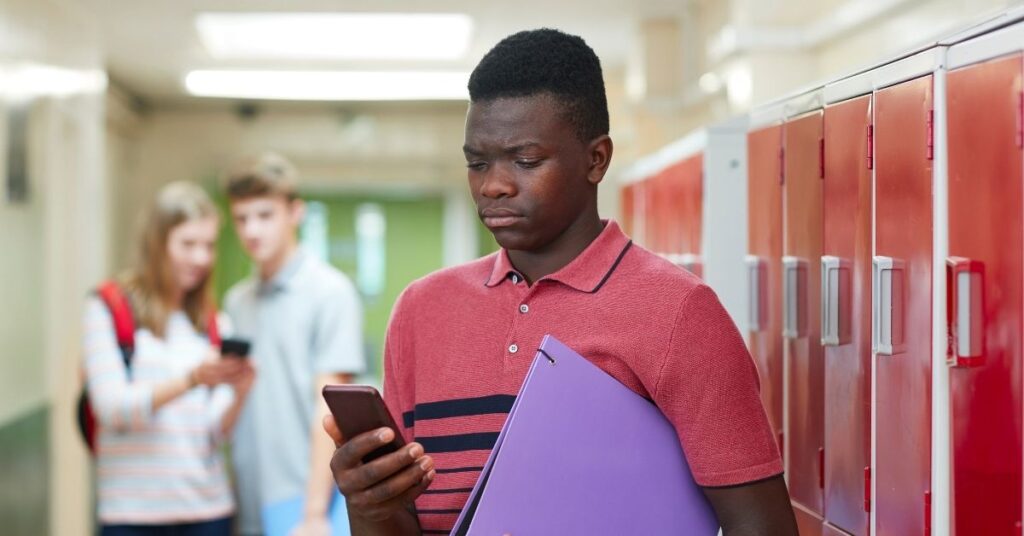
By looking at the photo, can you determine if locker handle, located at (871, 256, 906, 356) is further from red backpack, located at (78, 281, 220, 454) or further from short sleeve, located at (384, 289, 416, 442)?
red backpack, located at (78, 281, 220, 454)

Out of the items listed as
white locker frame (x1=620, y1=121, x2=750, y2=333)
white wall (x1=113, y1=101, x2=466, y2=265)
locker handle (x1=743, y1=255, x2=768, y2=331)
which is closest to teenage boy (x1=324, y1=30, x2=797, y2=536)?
locker handle (x1=743, y1=255, x2=768, y2=331)

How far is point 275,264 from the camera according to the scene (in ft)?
10.7

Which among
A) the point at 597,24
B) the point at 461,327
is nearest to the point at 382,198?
the point at 597,24

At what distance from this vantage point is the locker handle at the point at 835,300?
5.08 ft

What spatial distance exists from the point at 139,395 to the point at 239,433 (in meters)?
0.33

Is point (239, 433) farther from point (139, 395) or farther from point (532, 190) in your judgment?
point (532, 190)

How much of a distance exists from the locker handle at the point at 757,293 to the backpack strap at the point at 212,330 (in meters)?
1.69

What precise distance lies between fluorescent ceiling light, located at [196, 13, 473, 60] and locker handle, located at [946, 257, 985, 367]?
4661 mm

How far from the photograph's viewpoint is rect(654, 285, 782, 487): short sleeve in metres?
1.22

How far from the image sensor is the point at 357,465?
4.00 ft

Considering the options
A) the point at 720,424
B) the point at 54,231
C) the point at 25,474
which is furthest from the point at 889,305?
the point at 54,231

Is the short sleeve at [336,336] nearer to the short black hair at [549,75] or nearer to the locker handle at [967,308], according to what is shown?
the short black hair at [549,75]

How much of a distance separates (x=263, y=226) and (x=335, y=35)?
3.07 m

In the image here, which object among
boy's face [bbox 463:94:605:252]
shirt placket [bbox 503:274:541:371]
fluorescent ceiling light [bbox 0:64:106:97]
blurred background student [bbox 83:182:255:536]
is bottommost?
blurred background student [bbox 83:182:255:536]
